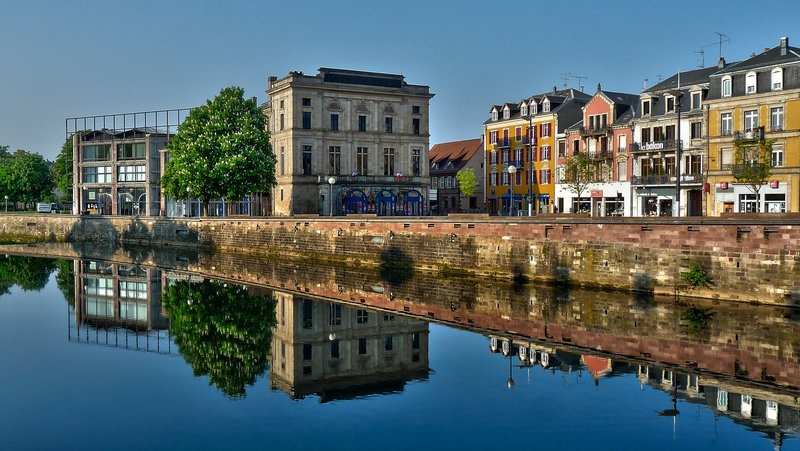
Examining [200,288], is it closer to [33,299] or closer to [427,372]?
[33,299]

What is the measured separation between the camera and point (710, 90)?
59.2 m

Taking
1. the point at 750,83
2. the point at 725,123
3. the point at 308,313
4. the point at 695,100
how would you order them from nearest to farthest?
1. the point at 308,313
2. the point at 750,83
3. the point at 725,123
4. the point at 695,100

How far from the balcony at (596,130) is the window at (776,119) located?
59.5 feet

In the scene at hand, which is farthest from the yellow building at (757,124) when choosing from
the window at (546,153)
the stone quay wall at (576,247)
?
the stone quay wall at (576,247)

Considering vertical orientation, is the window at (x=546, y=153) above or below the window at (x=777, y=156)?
above

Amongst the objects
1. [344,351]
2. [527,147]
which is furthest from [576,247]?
[527,147]

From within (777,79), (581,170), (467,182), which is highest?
(777,79)

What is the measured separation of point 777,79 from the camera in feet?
176

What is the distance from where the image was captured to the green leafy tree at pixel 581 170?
7000 centimetres

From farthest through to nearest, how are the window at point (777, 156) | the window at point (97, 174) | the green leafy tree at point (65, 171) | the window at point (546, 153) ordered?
the green leafy tree at point (65, 171)
the window at point (97, 174)
the window at point (546, 153)
the window at point (777, 156)

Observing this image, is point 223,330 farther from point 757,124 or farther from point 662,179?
point 662,179

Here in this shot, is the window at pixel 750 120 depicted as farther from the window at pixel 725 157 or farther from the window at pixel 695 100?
the window at pixel 695 100

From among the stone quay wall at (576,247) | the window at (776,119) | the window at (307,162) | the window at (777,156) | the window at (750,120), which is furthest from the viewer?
the window at (307,162)

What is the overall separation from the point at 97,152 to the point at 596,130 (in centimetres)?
6960
